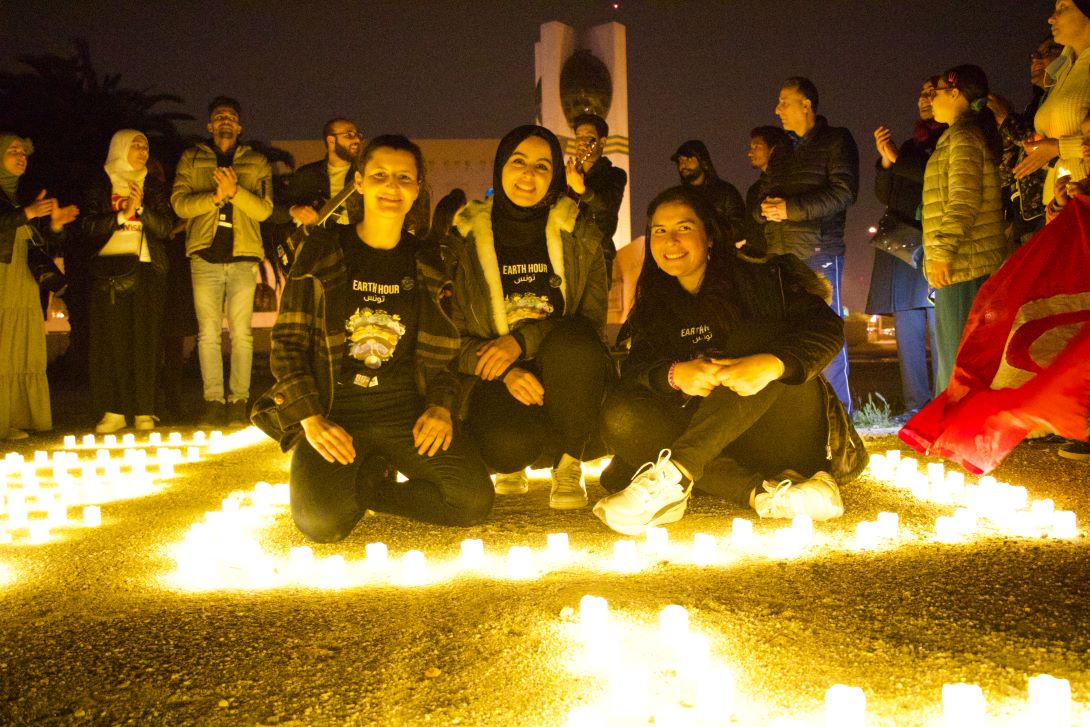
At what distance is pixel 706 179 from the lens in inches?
241

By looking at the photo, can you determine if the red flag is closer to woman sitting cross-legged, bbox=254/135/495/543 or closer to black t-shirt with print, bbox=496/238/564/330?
black t-shirt with print, bbox=496/238/564/330

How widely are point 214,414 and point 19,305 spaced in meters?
1.59

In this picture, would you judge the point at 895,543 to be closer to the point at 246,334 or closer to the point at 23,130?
the point at 246,334

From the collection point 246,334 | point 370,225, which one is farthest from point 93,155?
point 370,225

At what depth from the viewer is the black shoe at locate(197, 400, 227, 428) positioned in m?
6.74

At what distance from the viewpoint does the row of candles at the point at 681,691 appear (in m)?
1.63

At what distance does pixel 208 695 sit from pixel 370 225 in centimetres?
214

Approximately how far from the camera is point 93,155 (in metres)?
19.3

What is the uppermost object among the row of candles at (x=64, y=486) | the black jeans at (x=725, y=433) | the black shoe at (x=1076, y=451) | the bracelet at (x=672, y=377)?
the bracelet at (x=672, y=377)

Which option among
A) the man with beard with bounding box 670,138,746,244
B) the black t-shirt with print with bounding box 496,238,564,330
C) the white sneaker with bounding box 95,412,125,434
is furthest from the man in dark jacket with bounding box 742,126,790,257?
the white sneaker with bounding box 95,412,125,434

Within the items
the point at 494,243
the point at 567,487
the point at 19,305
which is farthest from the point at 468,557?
the point at 19,305

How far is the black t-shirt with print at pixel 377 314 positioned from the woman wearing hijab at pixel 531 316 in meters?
0.32

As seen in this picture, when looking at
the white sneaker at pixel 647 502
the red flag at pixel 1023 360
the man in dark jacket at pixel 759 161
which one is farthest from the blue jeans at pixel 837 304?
the white sneaker at pixel 647 502

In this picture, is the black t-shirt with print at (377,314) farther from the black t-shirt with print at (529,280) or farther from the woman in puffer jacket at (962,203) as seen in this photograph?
the woman in puffer jacket at (962,203)
